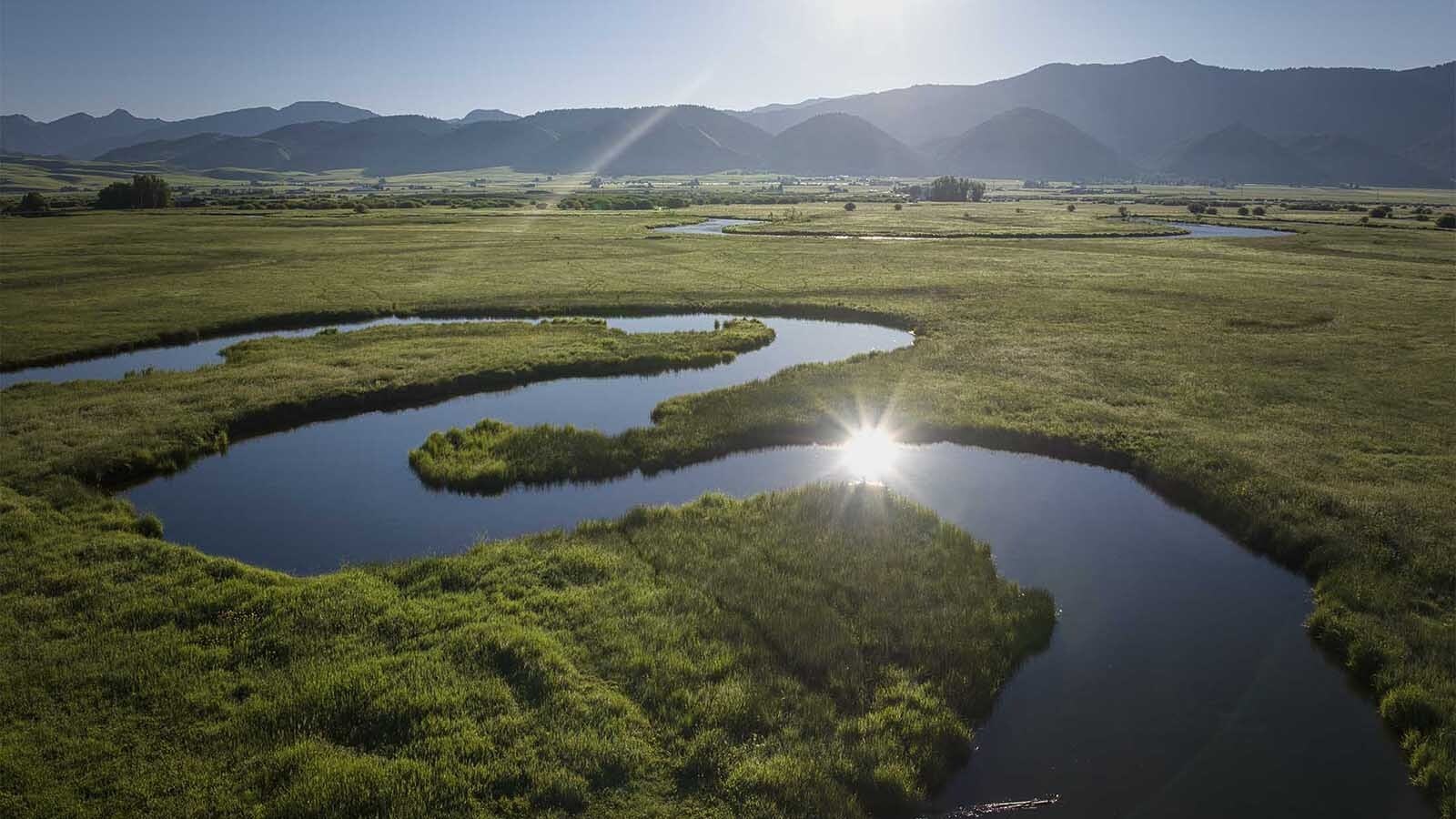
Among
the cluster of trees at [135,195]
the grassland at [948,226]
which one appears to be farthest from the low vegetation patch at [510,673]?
the cluster of trees at [135,195]

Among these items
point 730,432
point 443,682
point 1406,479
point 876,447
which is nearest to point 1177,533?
point 1406,479

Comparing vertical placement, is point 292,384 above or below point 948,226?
below

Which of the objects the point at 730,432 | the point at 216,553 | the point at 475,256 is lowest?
the point at 216,553

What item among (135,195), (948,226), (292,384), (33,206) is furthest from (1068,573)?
(135,195)

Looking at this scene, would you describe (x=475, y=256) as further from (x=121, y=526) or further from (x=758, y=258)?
(x=121, y=526)

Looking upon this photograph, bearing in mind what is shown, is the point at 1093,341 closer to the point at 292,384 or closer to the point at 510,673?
the point at 510,673

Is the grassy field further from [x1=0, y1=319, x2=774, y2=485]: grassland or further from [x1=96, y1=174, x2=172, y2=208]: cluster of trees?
[x1=96, y1=174, x2=172, y2=208]: cluster of trees
